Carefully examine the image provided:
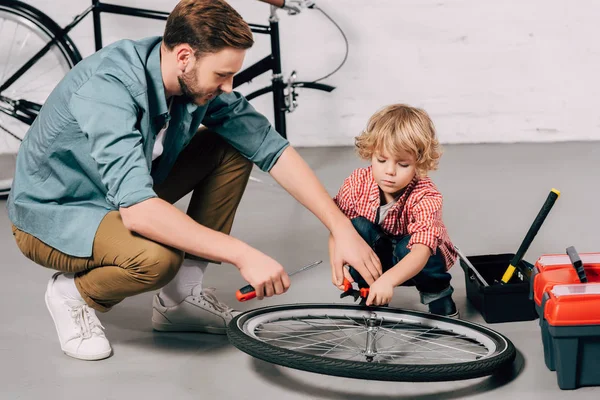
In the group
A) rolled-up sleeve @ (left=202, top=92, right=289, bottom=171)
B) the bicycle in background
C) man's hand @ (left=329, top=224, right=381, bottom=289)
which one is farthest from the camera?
the bicycle in background

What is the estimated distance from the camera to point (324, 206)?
2.15 m

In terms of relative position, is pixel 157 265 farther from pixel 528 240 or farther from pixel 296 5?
pixel 296 5

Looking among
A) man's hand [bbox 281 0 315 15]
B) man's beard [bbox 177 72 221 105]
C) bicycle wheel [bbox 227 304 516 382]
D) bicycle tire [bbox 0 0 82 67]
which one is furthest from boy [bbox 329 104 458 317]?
bicycle tire [bbox 0 0 82 67]

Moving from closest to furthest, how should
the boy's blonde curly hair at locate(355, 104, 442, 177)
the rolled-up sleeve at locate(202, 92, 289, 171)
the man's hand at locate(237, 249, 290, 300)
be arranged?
1. the man's hand at locate(237, 249, 290, 300)
2. the boy's blonde curly hair at locate(355, 104, 442, 177)
3. the rolled-up sleeve at locate(202, 92, 289, 171)

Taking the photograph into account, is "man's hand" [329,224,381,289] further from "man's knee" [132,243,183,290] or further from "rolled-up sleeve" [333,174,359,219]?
"man's knee" [132,243,183,290]

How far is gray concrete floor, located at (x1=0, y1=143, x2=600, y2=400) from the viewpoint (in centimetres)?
190

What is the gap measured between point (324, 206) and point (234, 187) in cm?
26

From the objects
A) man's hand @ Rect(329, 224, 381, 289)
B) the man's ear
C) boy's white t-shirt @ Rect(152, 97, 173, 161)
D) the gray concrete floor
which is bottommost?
the gray concrete floor

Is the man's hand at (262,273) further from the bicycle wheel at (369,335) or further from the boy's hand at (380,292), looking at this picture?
the boy's hand at (380,292)

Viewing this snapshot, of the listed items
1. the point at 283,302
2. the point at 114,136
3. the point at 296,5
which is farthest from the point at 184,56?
the point at 296,5

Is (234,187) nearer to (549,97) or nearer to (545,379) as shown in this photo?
(545,379)

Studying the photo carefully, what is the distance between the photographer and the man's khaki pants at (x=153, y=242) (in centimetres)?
191

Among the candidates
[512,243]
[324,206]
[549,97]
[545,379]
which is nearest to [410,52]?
[549,97]

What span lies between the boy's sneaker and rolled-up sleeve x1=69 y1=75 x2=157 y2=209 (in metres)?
0.91
